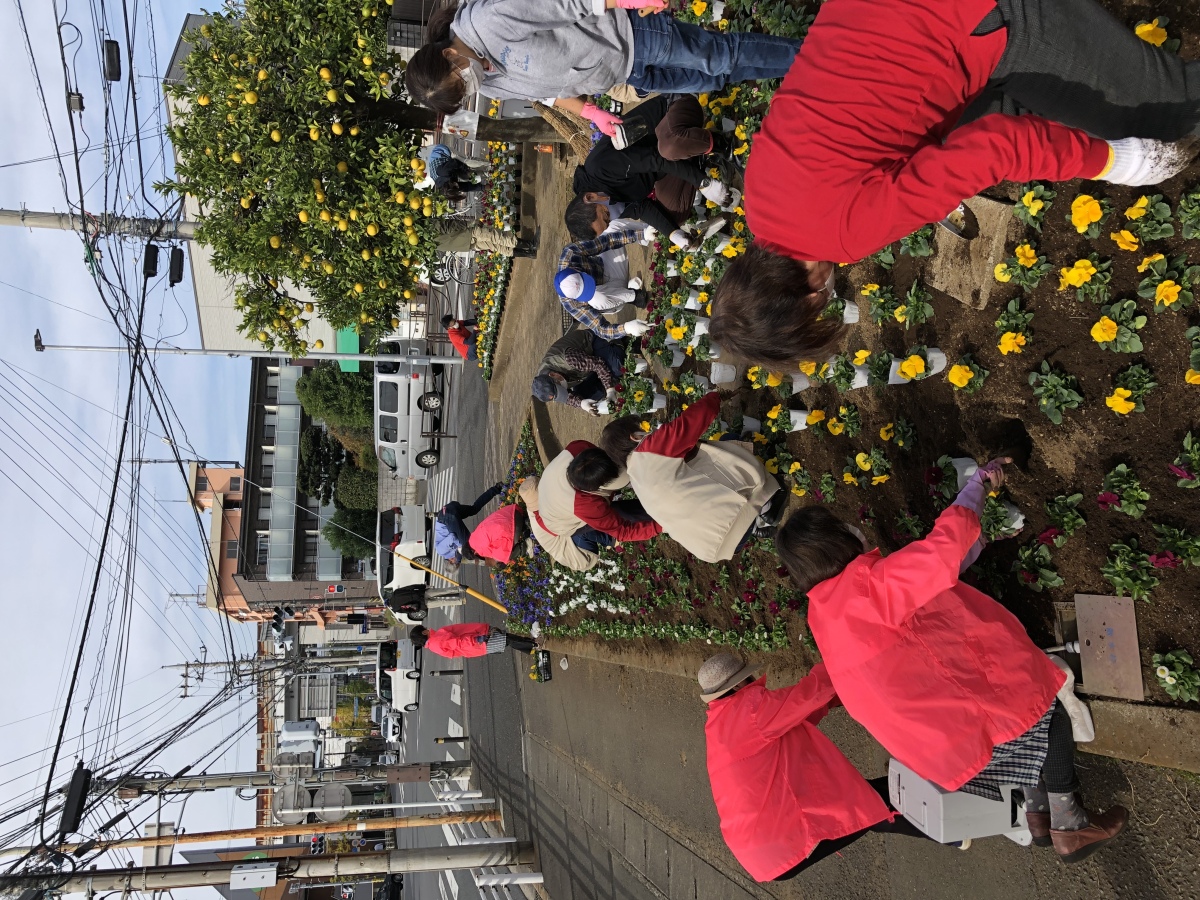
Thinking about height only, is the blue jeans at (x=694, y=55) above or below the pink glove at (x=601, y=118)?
below

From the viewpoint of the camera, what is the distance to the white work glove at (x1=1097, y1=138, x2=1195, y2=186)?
204 centimetres

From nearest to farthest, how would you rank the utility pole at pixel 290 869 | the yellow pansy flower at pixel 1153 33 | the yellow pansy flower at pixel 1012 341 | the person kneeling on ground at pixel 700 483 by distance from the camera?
the yellow pansy flower at pixel 1153 33, the yellow pansy flower at pixel 1012 341, the person kneeling on ground at pixel 700 483, the utility pole at pixel 290 869

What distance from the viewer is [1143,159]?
6.70ft

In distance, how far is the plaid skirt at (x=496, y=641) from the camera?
10.9m

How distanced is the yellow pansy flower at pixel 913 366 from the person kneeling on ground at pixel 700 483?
1107 mm

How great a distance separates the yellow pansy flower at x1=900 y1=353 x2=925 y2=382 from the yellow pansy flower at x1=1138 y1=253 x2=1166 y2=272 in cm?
97

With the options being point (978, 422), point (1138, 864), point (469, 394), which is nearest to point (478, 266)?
point (469, 394)

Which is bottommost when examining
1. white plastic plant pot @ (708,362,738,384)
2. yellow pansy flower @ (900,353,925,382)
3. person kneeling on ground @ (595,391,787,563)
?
person kneeling on ground @ (595,391,787,563)

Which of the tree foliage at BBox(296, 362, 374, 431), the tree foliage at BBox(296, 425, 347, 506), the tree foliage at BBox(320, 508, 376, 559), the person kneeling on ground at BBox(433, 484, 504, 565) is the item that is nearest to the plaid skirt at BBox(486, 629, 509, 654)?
the person kneeling on ground at BBox(433, 484, 504, 565)

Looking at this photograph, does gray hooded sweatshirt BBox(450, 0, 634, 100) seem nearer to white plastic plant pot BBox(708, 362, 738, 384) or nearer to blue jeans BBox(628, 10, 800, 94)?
blue jeans BBox(628, 10, 800, 94)

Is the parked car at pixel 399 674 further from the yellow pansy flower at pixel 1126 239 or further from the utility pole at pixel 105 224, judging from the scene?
the yellow pansy flower at pixel 1126 239

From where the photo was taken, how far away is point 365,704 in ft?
159

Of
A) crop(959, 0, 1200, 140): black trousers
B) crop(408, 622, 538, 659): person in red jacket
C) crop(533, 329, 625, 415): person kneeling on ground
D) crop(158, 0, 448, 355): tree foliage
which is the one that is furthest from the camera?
crop(408, 622, 538, 659): person in red jacket

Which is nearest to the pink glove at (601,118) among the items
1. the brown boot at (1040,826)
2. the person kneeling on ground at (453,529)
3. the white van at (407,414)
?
the brown boot at (1040,826)
